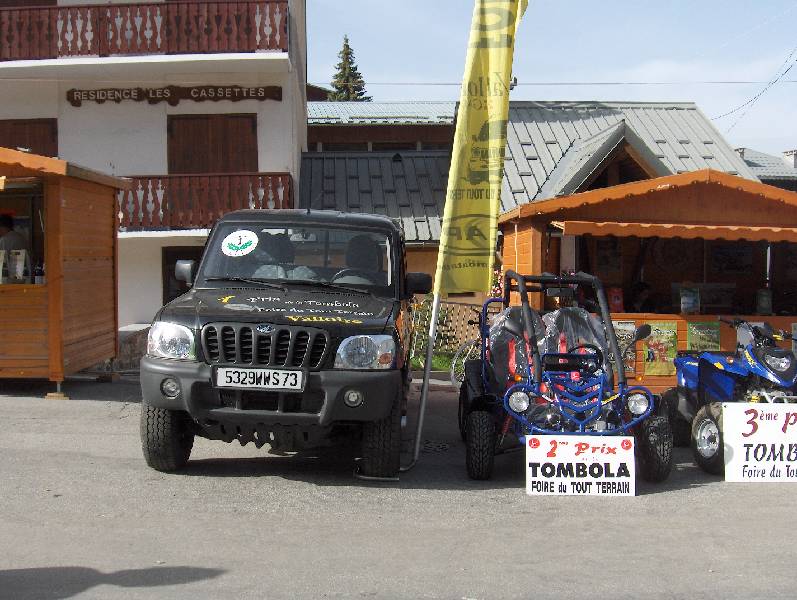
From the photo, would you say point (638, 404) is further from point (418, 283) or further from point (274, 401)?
point (274, 401)

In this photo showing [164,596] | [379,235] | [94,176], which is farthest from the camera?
[94,176]

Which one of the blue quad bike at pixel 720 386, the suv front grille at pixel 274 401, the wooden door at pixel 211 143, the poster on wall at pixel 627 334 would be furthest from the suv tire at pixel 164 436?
the wooden door at pixel 211 143

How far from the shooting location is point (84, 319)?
1218cm

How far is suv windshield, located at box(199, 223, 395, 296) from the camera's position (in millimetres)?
7961

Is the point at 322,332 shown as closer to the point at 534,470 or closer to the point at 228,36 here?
the point at 534,470

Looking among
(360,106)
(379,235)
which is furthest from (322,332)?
(360,106)

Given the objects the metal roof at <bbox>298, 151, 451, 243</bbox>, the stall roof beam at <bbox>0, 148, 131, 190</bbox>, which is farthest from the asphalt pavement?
the metal roof at <bbox>298, 151, 451, 243</bbox>

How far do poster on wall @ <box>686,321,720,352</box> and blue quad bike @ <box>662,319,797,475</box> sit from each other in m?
2.97

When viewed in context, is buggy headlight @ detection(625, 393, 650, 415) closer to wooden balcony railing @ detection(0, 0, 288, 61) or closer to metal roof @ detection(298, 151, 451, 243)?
metal roof @ detection(298, 151, 451, 243)

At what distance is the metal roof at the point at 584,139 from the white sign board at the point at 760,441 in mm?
10631

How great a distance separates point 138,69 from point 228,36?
2.03 m

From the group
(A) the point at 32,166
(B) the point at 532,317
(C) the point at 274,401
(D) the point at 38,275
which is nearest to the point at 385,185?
(D) the point at 38,275

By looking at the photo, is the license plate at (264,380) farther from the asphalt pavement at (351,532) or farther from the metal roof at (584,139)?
the metal roof at (584,139)

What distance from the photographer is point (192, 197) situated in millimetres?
19688
